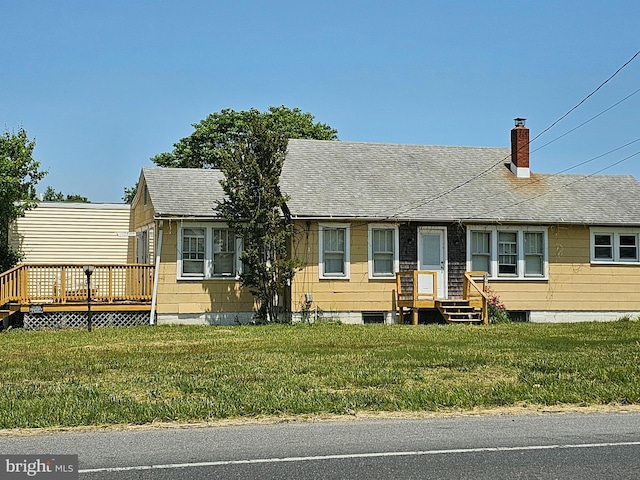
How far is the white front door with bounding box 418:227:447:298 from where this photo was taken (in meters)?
24.4

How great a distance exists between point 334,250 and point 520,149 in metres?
7.77

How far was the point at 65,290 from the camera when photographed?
2247 centimetres

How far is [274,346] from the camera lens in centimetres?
1697

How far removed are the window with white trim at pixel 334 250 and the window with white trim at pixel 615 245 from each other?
306 inches

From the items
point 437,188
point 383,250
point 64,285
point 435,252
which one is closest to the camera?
point 64,285

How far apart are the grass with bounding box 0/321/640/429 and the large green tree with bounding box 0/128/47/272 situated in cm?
741

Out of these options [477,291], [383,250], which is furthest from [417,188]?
[477,291]

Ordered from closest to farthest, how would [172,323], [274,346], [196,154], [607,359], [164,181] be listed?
[607,359], [274,346], [172,323], [164,181], [196,154]

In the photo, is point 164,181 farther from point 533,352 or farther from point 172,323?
point 533,352

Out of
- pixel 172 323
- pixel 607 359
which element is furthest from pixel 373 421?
pixel 172 323

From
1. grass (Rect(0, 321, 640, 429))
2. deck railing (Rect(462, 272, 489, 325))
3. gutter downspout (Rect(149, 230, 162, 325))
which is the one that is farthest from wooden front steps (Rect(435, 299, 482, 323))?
gutter downspout (Rect(149, 230, 162, 325))

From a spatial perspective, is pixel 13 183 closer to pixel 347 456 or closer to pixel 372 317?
pixel 372 317

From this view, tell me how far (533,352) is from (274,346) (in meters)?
Result: 5.08

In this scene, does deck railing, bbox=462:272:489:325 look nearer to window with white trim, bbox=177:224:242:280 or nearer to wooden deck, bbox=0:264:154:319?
window with white trim, bbox=177:224:242:280
